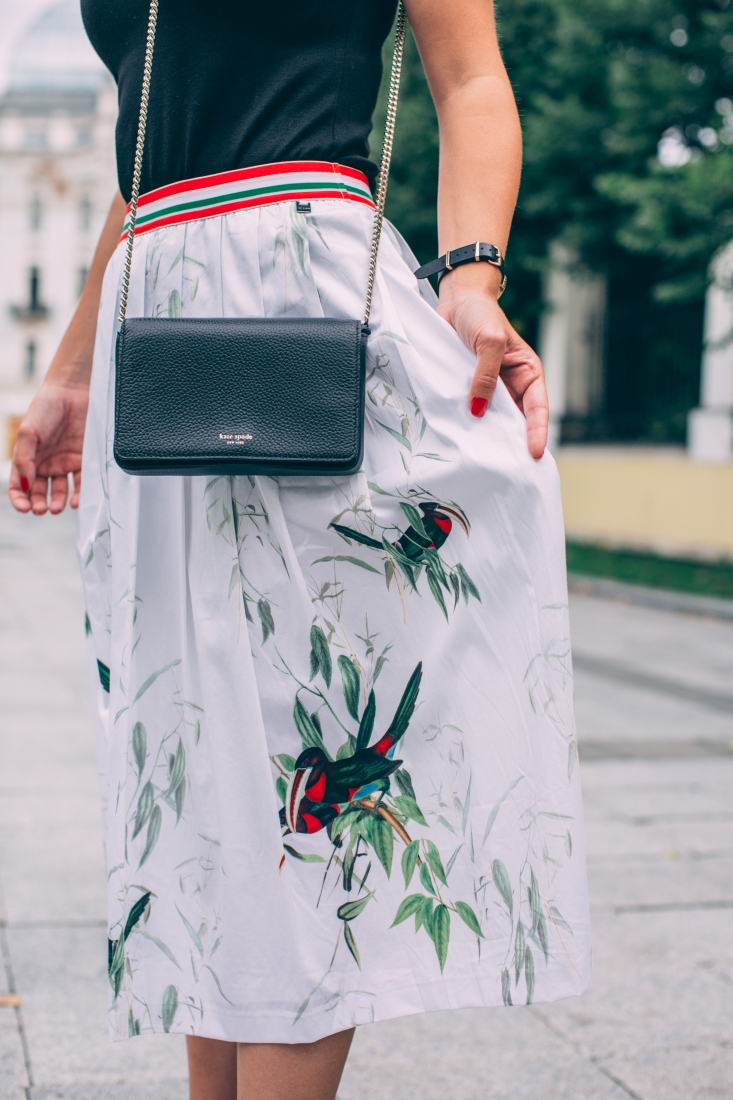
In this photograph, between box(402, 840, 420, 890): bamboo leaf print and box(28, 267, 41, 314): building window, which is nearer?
box(402, 840, 420, 890): bamboo leaf print

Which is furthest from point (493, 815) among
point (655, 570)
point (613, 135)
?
point (613, 135)

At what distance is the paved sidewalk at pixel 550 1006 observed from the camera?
1.90 meters

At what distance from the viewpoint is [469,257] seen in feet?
4.05

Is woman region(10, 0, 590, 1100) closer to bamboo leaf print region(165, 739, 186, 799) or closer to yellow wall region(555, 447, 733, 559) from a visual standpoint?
bamboo leaf print region(165, 739, 186, 799)

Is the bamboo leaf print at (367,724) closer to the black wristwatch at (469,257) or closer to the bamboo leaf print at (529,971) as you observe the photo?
the bamboo leaf print at (529,971)

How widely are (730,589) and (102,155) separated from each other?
50.9 meters

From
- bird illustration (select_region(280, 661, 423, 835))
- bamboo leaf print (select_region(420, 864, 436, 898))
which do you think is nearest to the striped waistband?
bird illustration (select_region(280, 661, 423, 835))

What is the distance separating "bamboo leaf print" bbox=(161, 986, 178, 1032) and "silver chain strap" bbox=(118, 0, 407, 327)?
0.72 meters

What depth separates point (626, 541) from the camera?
14953 millimetres

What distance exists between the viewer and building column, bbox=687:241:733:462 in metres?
13.4

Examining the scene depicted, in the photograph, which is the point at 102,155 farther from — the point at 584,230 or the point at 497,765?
the point at 497,765

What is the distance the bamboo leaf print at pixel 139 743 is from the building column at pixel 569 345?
1602 centimetres

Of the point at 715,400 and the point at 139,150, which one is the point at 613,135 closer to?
the point at 715,400

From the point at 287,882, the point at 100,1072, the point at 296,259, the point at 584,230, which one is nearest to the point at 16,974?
the point at 100,1072
